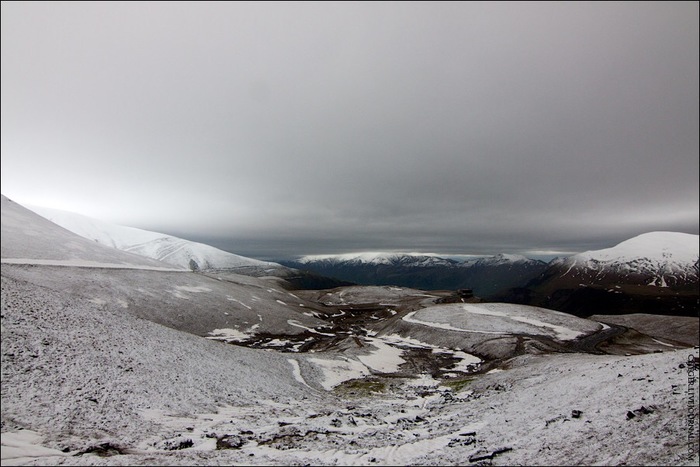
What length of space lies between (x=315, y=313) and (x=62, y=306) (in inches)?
4981

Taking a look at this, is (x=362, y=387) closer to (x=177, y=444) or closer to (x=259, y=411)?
(x=259, y=411)

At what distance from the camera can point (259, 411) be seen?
2677 cm

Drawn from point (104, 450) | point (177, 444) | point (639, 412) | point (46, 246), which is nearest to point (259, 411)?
point (177, 444)

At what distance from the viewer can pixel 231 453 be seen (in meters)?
16.2

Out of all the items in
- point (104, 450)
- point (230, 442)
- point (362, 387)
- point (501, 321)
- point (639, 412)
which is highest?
point (639, 412)

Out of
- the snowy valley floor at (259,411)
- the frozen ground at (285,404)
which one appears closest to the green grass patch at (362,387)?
the frozen ground at (285,404)

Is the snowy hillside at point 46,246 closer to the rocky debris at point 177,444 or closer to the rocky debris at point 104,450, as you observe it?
the rocky debris at point 104,450

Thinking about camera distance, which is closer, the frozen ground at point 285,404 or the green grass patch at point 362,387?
the frozen ground at point 285,404

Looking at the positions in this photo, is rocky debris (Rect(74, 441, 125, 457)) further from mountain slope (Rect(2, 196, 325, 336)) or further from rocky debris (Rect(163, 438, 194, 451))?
mountain slope (Rect(2, 196, 325, 336))

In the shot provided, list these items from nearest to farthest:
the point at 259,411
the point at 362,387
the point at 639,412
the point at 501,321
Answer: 1. the point at 639,412
2. the point at 259,411
3. the point at 362,387
4. the point at 501,321

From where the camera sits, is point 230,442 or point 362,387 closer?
point 230,442

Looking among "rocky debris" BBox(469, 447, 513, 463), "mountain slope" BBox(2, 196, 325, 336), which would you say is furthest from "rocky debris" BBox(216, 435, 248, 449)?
"mountain slope" BBox(2, 196, 325, 336)

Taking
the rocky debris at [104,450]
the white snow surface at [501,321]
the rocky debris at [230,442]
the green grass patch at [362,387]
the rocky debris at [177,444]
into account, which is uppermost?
the rocky debris at [104,450]

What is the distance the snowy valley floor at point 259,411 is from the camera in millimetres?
15148
